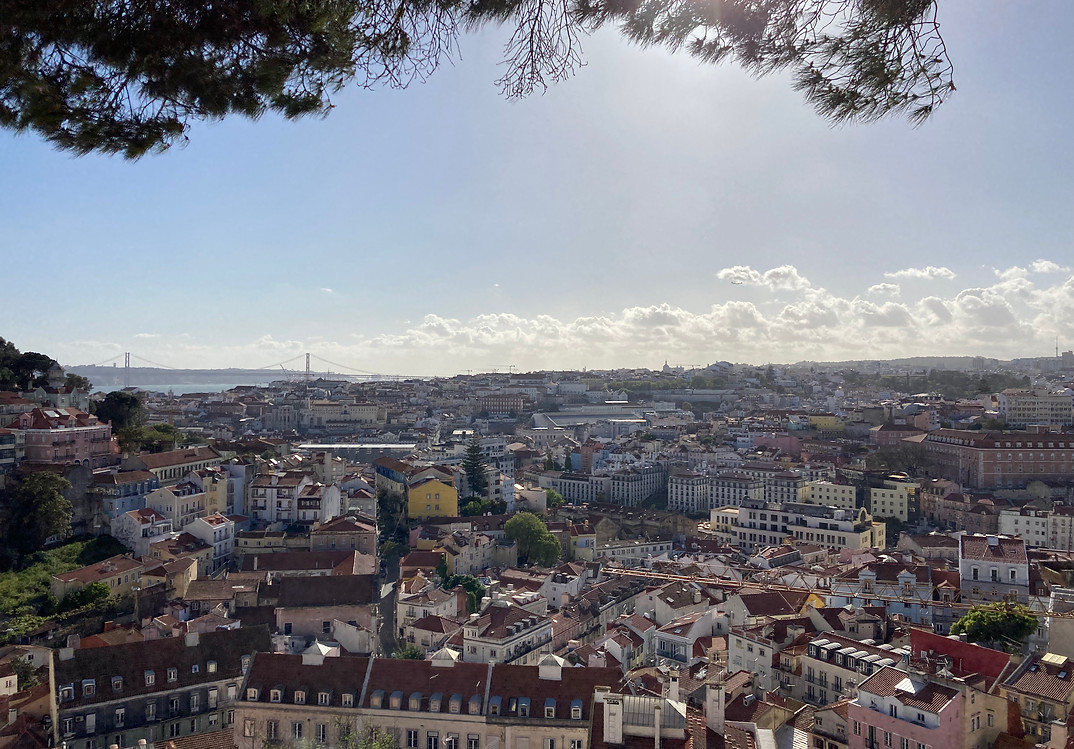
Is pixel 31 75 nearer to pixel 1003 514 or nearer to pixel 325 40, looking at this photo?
pixel 325 40

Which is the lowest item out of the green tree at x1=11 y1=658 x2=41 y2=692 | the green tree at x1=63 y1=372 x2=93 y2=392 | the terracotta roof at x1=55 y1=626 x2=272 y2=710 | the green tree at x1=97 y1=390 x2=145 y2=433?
the green tree at x1=11 y1=658 x2=41 y2=692

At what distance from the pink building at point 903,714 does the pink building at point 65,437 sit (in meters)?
17.8

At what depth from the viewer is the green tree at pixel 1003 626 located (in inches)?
437

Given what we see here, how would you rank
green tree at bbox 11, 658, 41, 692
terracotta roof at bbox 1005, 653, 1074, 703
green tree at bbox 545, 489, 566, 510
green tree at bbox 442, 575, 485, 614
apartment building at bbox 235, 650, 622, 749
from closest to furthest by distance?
terracotta roof at bbox 1005, 653, 1074, 703, apartment building at bbox 235, 650, 622, 749, green tree at bbox 11, 658, 41, 692, green tree at bbox 442, 575, 485, 614, green tree at bbox 545, 489, 566, 510

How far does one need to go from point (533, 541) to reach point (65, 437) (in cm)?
1200

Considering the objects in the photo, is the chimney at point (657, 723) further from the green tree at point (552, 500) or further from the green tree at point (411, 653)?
the green tree at point (552, 500)

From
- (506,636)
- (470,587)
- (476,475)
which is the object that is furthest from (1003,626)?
(476,475)

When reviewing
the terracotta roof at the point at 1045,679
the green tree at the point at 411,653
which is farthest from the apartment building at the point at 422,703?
the terracotta roof at the point at 1045,679

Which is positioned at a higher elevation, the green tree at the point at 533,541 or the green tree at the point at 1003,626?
the green tree at the point at 1003,626

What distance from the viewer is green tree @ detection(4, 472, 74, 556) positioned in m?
15.8

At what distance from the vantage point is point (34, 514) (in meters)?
16.0

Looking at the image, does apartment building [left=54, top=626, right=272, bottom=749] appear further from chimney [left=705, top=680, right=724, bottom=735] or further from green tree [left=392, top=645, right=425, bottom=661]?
chimney [left=705, top=680, right=724, bottom=735]

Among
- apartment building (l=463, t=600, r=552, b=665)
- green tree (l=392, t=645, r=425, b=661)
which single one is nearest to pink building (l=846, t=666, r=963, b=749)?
apartment building (l=463, t=600, r=552, b=665)

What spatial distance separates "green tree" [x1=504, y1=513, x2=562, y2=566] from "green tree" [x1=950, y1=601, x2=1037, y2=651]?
1150 centimetres
